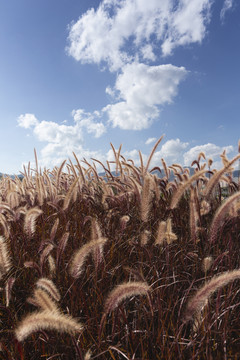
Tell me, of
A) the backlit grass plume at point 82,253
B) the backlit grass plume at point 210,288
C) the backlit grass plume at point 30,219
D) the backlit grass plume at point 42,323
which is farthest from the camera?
the backlit grass plume at point 30,219

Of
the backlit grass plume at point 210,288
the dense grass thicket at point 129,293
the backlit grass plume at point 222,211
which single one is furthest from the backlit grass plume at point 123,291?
the backlit grass plume at point 222,211

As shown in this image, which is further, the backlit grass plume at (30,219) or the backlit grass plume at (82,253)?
the backlit grass plume at (30,219)

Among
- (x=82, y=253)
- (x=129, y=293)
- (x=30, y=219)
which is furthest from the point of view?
(x=30, y=219)

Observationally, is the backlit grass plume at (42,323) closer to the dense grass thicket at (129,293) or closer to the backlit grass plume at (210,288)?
the dense grass thicket at (129,293)

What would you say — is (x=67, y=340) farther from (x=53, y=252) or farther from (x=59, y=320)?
(x=53, y=252)

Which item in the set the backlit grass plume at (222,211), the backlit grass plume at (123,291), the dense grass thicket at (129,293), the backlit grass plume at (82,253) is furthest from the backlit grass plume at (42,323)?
the backlit grass plume at (222,211)

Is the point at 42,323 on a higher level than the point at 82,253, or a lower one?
lower

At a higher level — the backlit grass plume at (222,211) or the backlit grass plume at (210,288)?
the backlit grass plume at (222,211)

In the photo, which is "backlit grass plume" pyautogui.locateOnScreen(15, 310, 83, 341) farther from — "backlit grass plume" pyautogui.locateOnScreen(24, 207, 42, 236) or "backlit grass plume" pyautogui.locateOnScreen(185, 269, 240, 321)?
"backlit grass plume" pyautogui.locateOnScreen(24, 207, 42, 236)

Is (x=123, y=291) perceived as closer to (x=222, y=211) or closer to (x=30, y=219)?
(x=222, y=211)

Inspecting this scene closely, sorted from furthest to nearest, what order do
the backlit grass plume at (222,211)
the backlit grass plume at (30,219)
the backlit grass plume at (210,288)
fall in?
the backlit grass plume at (30,219)
the backlit grass plume at (222,211)
the backlit grass plume at (210,288)

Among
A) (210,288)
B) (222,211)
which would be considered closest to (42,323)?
(210,288)

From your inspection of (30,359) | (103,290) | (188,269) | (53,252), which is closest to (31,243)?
(53,252)

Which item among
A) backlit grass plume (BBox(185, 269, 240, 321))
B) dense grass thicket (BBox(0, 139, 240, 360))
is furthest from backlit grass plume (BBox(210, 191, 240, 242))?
backlit grass plume (BBox(185, 269, 240, 321))
